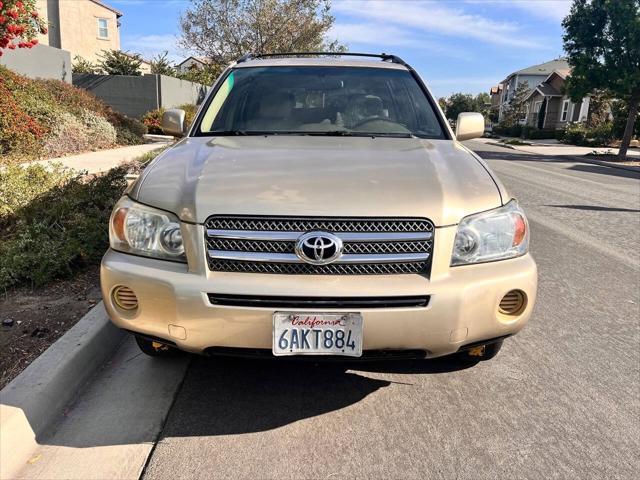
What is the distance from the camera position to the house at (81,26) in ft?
102

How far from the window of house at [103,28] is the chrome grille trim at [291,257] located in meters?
38.1

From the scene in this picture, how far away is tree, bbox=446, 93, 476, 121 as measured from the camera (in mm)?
90756

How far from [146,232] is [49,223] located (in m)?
2.95

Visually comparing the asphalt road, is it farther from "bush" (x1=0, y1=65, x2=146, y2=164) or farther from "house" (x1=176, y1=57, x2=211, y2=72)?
"house" (x1=176, y1=57, x2=211, y2=72)

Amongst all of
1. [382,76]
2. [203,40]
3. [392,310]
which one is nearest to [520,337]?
[392,310]

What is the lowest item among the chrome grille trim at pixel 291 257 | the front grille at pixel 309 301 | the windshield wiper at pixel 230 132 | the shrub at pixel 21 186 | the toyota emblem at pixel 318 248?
the shrub at pixel 21 186

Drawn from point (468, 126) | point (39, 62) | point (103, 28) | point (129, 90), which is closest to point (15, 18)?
point (39, 62)

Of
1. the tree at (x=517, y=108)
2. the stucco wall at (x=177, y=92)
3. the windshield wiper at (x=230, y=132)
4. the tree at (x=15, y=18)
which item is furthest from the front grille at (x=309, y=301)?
the tree at (x=517, y=108)

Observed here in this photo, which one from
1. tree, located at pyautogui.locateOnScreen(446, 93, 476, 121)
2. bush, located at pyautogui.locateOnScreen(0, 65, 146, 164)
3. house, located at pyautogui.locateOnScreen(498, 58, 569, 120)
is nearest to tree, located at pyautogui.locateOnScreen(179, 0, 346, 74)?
bush, located at pyautogui.locateOnScreen(0, 65, 146, 164)

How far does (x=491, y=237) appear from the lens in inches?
101

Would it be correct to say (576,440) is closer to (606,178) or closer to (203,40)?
(606,178)

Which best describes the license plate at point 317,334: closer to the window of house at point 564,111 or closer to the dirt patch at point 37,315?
the dirt patch at point 37,315

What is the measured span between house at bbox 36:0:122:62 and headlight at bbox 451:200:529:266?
30.7 meters

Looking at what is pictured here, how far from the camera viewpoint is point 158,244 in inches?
99.5
